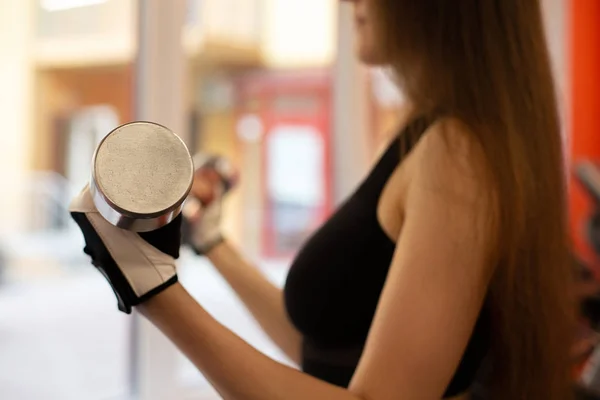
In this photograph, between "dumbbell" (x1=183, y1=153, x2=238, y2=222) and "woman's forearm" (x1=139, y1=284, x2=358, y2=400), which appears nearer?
"woman's forearm" (x1=139, y1=284, x2=358, y2=400)

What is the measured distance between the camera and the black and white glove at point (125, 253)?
23.2 inches

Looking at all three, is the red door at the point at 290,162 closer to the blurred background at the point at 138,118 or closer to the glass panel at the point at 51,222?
the blurred background at the point at 138,118

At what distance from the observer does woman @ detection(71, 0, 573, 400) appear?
2.07 ft

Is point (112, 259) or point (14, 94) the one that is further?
point (14, 94)

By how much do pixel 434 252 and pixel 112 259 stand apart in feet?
1.17

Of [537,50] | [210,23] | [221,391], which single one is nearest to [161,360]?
[221,391]

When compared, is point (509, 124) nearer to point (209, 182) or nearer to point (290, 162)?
point (209, 182)

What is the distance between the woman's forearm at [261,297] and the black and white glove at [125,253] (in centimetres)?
48

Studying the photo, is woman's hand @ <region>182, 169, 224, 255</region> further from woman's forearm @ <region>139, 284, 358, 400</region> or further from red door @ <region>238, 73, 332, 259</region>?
red door @ <region>238, 73, 332, 259</region>

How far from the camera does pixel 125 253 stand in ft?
1.96

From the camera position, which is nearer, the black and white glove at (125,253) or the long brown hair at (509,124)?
the black and white glove at (125,253)

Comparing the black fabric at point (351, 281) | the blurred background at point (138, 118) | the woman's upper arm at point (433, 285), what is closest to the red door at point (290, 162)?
the blurred background at point (138, 118)

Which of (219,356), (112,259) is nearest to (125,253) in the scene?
(112,259)

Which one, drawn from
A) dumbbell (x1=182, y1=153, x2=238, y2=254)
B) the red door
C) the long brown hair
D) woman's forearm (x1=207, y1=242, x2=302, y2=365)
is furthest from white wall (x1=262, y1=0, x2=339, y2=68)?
the long brown hair
